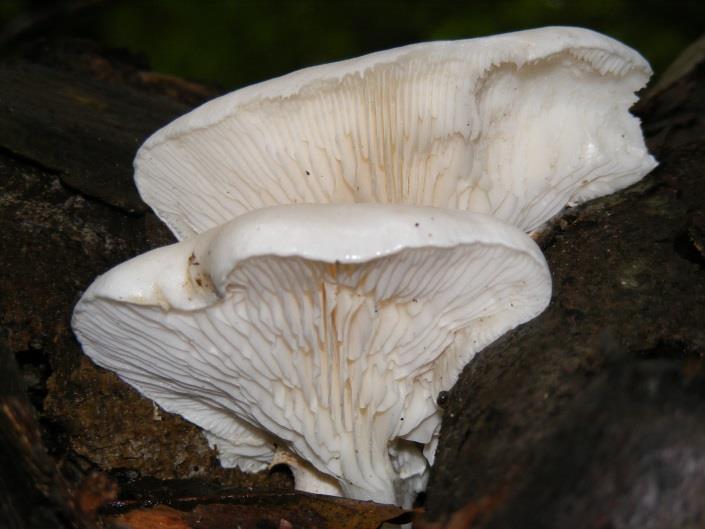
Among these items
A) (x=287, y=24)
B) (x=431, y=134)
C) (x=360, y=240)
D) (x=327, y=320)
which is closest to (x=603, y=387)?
(x=360, y=240)

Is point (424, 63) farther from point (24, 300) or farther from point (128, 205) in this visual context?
point (24, 300)

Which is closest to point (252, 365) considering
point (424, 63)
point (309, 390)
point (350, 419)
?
point (309, 390)

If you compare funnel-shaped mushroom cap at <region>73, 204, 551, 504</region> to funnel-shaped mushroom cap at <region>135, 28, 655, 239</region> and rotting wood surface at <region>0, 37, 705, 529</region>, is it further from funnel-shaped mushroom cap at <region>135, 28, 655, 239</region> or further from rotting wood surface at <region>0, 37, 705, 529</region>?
funnel-shaped mushroom cap at <region>135, 28, 655, 239</region>

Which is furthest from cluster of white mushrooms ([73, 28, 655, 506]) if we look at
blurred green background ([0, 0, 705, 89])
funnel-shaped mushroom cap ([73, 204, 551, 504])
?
blurred green background ([0, 0, 705, 89])

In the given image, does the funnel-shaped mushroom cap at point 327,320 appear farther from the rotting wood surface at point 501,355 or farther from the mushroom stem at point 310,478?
the rotting wood surface at point 501,355

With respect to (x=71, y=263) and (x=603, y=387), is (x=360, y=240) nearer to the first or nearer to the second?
(x=603, y=387)
